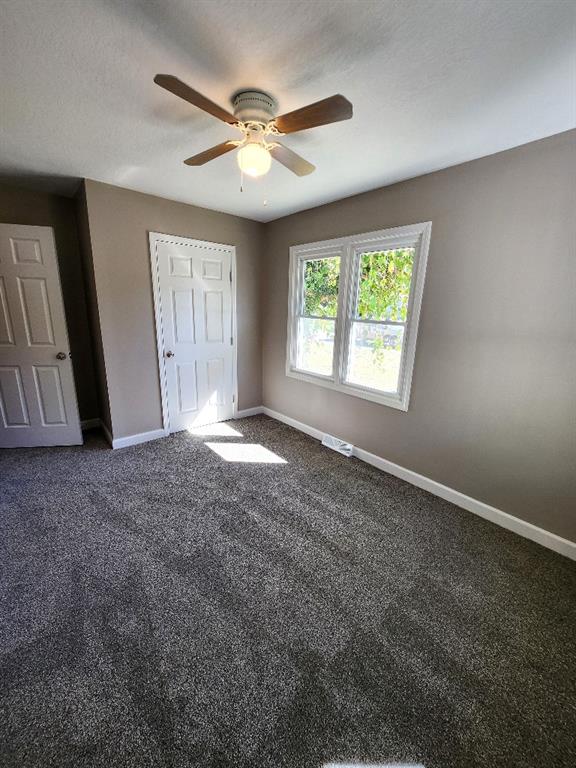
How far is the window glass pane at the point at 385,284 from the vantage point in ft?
8.64

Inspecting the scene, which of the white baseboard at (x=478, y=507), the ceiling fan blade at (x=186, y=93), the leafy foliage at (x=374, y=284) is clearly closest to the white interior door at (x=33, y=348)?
the ceiling fan blade at (x=186, y=93)

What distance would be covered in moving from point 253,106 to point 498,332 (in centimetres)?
201

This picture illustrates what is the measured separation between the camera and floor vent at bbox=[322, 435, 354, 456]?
3207mm

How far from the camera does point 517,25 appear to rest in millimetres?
1129

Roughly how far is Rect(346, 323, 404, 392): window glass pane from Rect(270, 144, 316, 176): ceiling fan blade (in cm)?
151

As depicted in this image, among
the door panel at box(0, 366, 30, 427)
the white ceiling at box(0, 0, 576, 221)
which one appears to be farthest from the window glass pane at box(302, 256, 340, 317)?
the door panel at box(0, 366, 30, 427)

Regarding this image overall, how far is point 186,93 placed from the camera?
1.15 m

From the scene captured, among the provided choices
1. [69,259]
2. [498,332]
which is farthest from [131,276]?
[498,332]

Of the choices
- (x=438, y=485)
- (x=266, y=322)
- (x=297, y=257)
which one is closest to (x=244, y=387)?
(x=266, y=322)

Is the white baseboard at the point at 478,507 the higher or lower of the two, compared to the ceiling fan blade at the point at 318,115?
lower

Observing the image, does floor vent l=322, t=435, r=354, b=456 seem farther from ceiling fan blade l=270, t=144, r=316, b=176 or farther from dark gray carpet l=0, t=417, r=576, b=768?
ceiling fan blade l=270, t=144, r=316, b=176

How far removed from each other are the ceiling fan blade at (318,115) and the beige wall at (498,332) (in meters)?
1.42

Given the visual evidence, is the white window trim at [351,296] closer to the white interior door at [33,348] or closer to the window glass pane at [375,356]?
the window glass pane at [375,356]

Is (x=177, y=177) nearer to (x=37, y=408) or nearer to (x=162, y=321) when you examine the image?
(x=162, y=321)
